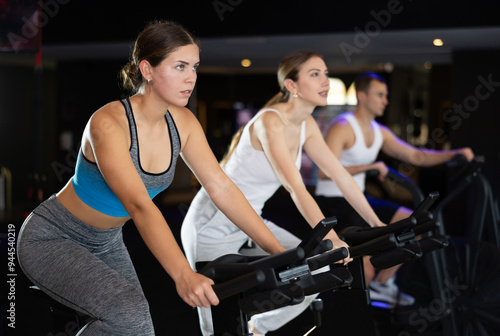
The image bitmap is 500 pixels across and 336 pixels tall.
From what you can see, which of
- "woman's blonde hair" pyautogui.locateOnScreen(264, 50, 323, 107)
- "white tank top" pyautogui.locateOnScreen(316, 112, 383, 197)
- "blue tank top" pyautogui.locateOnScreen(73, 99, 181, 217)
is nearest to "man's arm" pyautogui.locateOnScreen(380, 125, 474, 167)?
Result: "white tank top" pyautogui.locateOnScreen(316, 112, 383, 197)

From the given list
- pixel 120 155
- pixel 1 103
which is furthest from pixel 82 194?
pixel 1 103

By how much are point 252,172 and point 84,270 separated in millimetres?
1194

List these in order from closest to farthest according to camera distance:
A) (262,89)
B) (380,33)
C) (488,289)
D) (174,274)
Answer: (174,274)
(488,289)
(380,33)
(262,89)

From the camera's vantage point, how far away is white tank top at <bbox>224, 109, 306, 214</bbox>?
113 inches

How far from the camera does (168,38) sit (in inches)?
77.9

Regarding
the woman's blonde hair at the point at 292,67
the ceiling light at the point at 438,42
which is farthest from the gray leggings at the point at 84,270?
the ceiling light at the point at 438,42

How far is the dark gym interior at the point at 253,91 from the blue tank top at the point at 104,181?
1.23 ft

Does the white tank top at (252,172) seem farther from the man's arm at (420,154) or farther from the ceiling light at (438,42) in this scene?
the ceiling light at (438,42)

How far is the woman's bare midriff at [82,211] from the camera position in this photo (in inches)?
79.5

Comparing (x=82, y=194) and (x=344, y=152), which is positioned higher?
→ (x=344, y=152)

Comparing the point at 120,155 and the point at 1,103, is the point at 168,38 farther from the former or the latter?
the point at 1,103

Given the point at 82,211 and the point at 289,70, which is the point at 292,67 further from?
the point at 82,211

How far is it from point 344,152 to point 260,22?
218 centimetres

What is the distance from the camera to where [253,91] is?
11.8 m
